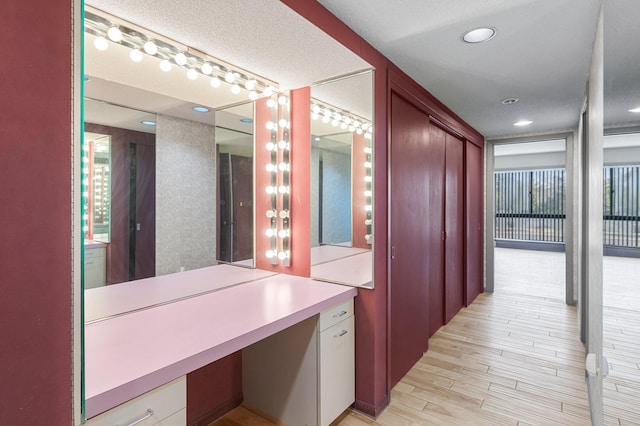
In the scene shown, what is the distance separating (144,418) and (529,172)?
35.4ft

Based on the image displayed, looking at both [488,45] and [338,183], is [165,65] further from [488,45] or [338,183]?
[488,45]

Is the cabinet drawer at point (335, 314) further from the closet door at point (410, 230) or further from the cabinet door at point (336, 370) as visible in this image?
the closet door at point (410, 230)

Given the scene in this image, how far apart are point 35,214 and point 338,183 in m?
1.82

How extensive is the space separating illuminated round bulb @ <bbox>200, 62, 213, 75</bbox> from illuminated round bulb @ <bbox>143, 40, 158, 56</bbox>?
291 mm

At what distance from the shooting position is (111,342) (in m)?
1.25

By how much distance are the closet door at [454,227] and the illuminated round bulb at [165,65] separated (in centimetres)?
278

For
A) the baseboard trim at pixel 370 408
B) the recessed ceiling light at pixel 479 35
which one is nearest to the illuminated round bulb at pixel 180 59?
the recessed ceiling light at pixel 479 35

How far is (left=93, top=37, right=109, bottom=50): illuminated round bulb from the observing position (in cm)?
151

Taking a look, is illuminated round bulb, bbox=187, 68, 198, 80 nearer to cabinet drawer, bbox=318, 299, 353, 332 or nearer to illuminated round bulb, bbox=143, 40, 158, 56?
illuminated round bulb, bbox=143, 40, 158, 56

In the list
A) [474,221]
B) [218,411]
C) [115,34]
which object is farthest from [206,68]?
[474,221]

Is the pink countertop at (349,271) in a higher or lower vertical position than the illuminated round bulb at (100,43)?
lower

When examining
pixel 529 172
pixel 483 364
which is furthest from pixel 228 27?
pixel 529 172

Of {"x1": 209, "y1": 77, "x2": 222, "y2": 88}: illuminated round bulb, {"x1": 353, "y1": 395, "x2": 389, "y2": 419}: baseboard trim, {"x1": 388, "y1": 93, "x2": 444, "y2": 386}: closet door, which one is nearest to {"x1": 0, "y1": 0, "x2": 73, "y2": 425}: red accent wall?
{"x1": 209, "y1": 77, "x2": 222, "y2": 88}: illuminated round bulb

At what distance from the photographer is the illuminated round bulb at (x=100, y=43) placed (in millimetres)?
1514
